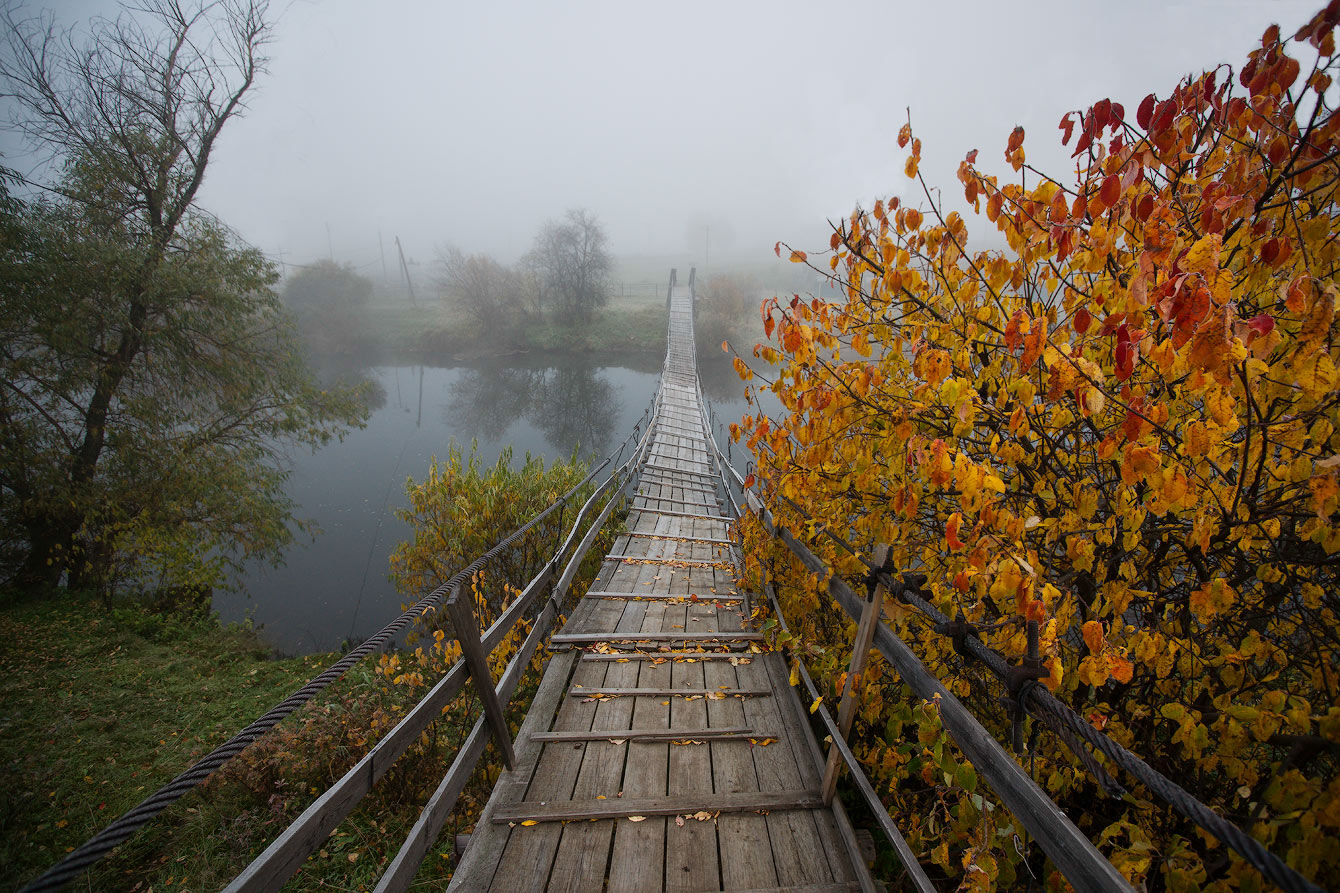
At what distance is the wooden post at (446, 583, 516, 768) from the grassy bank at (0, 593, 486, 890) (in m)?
2.64

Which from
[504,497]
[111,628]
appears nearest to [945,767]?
[504,497]

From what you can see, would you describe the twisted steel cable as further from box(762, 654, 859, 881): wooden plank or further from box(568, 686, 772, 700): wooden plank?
box(762, 654, 859, 881): wooden plank

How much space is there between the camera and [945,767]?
189 cm

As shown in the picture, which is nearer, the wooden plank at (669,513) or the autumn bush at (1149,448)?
the autumn bush at (1149,448)

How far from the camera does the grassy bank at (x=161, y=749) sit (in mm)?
4402

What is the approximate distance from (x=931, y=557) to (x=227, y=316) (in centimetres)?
A: 1328

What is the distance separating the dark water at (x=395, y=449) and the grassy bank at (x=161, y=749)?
7.64 feet

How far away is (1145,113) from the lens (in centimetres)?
190

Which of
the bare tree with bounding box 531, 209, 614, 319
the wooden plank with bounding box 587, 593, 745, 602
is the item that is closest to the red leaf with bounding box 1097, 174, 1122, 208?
the wooden plank with bounding box 587, 593, 745, 602

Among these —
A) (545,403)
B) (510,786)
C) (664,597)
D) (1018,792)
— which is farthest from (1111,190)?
(545,403)

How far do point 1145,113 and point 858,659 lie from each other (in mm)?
2405

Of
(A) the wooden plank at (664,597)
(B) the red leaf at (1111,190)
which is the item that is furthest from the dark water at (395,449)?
(B) the red leaf at (1111,190)

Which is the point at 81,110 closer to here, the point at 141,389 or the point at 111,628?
the point at 141,389

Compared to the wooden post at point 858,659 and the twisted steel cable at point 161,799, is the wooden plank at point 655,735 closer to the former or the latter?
the wooden post at point 858,659
